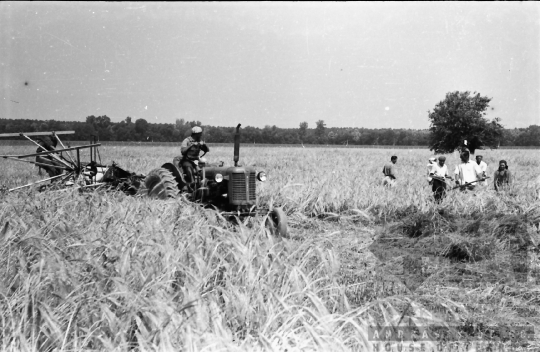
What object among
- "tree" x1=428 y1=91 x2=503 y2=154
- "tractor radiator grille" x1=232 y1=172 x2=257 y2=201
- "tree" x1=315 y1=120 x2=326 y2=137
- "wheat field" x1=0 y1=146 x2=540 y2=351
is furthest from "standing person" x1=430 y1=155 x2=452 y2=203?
"tree" x1=315 y1=120 x2=326 y2=137

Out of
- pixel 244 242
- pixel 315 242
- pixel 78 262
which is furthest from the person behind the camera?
pixel 315 242

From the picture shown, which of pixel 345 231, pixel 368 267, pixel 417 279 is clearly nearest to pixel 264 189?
pixel 345 231

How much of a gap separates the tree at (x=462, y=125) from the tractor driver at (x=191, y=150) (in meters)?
35.6

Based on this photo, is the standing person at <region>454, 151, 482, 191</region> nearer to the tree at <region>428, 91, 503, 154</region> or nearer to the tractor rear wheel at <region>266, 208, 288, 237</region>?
the tractor rear wheel at <region>266, 208, 288, 237</region>

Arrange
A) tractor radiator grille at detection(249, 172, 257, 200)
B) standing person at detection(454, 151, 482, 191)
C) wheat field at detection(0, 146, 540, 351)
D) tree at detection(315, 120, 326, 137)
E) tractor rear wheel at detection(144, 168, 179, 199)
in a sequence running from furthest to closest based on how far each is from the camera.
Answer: tree at detection(315, 120, 326, 137) < standing person at detection(454, 151, 482, 191) < tractor radiator grille at detection(249, 172, 257, 200) < tractor rear wheel at detection(144, 168, 179, 199) < wheat field at detection(0, 146, 540, 351)

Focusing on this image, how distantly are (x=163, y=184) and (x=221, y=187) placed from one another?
0.84 m

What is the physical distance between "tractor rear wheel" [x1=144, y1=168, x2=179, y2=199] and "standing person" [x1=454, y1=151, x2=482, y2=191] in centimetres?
598

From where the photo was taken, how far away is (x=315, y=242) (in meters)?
4.64

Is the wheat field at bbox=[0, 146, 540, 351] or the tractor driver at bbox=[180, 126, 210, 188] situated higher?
the tractor driver at bbox=[180, 126, 210, 188]

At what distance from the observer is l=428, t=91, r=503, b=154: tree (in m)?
40.0

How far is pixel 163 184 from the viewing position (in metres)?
7.02

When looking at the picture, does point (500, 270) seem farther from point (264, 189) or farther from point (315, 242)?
point (264, 189)

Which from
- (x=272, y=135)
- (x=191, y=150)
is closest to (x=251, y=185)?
(x=191, y=150)

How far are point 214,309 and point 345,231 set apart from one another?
5.63 meters
